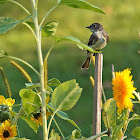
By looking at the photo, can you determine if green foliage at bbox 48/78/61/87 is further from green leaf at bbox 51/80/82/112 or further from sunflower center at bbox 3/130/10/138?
sunflower center at bbox 3/130/10/138

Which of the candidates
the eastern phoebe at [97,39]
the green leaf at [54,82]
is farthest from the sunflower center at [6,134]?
the eastern phoebe at [97,39]

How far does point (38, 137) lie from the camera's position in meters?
3.53

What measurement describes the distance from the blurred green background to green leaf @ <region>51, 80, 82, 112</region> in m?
2.35

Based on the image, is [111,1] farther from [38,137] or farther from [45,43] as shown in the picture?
[38,137]

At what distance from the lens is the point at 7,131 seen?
128 centimetres

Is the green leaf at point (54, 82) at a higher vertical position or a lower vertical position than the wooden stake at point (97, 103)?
higher

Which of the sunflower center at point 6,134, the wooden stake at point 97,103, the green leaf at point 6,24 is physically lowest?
the sunflower center at point 6,134

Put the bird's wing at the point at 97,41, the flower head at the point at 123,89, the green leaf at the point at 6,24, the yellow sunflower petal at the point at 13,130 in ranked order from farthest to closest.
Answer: the bird's wing at the point at 97,41, the yellow sunflower petal at the point at 13,130, the flower head at the point at 123,89, the green leaf at the point at 6,24

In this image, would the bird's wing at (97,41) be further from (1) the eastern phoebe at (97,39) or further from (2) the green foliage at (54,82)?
(2) the green foliage at (54,82)

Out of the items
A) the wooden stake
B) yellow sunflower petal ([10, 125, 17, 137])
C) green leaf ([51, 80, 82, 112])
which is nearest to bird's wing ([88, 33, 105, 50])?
the wooden stake

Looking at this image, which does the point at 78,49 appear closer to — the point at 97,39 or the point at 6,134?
the point at 97,39

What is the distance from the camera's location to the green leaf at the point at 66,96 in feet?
3.99

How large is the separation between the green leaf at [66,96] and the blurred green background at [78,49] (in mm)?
2350

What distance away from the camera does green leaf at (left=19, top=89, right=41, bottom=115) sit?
1.20 m
